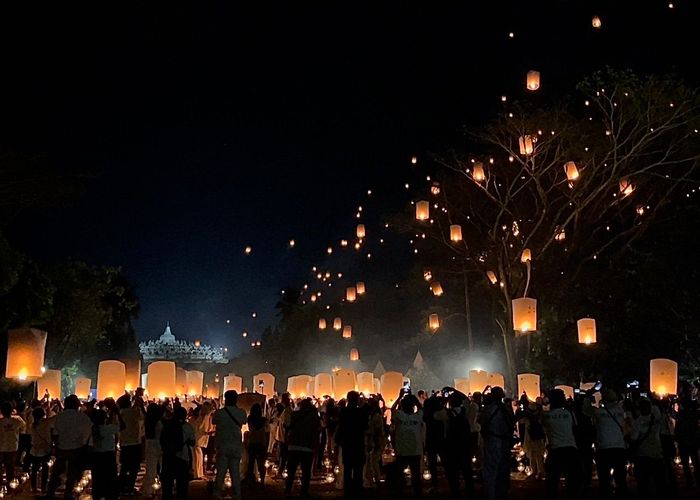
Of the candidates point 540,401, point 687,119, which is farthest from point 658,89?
point 540,401

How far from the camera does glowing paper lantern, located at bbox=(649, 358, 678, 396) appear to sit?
18.1m

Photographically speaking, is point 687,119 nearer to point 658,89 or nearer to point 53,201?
point 658,89

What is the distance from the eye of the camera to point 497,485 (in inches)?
347

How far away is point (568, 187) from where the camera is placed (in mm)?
22703

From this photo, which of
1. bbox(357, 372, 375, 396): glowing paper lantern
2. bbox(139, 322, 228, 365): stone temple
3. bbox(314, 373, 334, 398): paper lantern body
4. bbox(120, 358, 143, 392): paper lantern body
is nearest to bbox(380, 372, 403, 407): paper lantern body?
bbox(357, 372, 375, 396): glowing paper lantern

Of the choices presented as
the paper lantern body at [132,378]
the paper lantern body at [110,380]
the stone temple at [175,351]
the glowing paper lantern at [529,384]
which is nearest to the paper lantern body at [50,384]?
the paper lantern body at [132,378]

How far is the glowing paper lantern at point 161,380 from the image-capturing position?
20.9 m

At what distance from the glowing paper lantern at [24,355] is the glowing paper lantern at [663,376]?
14381 millimetres

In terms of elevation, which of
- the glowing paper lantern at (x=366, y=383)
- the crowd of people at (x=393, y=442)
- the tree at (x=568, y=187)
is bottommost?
the crowd of people at (x=393, y=442)

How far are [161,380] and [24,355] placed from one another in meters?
6.58

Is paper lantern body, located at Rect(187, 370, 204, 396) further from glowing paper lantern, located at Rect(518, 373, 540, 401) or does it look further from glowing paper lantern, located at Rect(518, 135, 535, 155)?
glowing paper lantern, located at Rect(518, 135, 535, 155)

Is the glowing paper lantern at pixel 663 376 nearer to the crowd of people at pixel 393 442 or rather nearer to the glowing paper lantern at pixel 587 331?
the glowing paper lantern at pixel 587 331

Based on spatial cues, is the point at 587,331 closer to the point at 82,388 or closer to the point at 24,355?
the point at 24,355

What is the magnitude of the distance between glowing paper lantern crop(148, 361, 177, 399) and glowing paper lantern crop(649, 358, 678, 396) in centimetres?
1310
